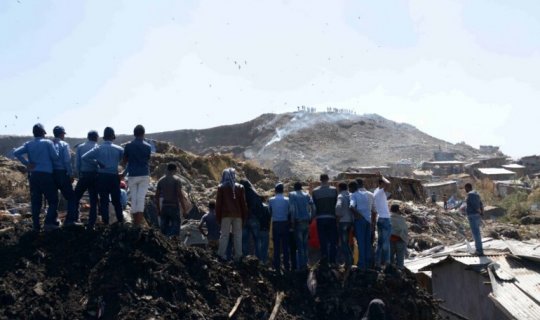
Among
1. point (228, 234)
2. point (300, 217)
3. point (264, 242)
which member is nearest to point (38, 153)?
point (228, 234)

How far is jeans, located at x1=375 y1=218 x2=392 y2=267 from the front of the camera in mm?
10445

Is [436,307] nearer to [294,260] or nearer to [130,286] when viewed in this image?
[294,260]

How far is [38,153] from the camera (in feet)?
28.9

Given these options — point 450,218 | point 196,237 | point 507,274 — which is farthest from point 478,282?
point 450,218

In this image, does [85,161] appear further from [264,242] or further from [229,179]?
[264,242]

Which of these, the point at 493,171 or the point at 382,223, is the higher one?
the point at 382,223

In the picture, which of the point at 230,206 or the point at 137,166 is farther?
the point at 230,206

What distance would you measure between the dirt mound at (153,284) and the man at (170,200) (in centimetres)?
107

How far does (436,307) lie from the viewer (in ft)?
32.0

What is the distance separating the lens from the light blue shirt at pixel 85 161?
912 cm

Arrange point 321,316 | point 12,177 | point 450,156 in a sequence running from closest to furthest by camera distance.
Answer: point 321,316, point 12,177, point 450,156

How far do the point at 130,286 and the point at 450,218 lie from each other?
18912 mm

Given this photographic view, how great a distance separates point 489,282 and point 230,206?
16.8 ft

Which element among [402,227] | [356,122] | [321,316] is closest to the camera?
[321,316]
